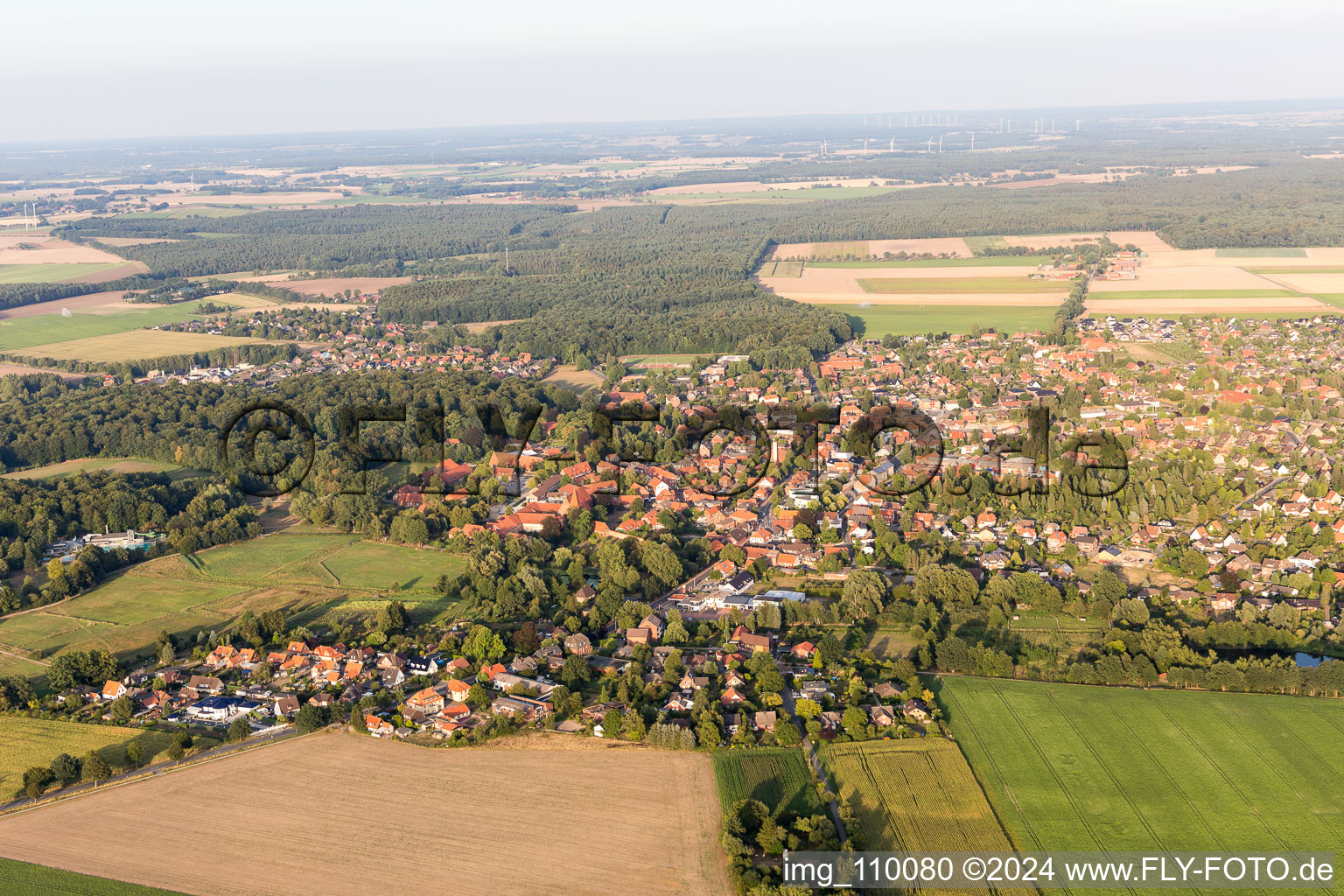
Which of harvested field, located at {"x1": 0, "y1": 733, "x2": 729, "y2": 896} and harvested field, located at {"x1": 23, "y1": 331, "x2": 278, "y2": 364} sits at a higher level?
harvested field, located at {"x1": 23, "y1": 331, "x2": 278, "y2": 364}

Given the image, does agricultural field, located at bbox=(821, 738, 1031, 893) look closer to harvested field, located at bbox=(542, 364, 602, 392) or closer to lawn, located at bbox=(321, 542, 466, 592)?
lawn, located at bbox=(321, 542, 466, 592)

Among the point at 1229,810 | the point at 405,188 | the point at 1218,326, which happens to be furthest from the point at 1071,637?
the point at 405,188

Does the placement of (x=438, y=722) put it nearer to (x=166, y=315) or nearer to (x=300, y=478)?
(x=300, y=478)

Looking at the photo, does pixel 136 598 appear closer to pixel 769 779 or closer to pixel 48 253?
pixel 769 779

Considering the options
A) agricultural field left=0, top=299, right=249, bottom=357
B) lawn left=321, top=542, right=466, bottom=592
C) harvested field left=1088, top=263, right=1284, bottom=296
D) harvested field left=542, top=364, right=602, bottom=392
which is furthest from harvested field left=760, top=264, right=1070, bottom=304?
lawn left=321, top=542, right=466, bottom=592

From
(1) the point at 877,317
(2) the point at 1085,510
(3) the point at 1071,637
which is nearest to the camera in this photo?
(3) the point at 1071,637

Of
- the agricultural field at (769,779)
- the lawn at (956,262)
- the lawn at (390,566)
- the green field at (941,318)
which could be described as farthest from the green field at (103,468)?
the lawn at (956,262)
